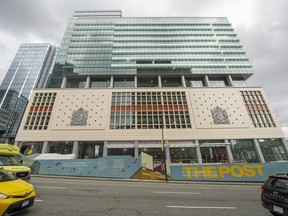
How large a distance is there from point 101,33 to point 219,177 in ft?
202

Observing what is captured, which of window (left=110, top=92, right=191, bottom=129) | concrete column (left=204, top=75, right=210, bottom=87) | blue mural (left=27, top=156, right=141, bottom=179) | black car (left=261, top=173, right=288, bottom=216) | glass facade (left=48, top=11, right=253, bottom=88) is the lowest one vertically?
black car (left=261, top=173, right=288, bottom=216)

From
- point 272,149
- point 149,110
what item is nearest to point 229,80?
point 272,149

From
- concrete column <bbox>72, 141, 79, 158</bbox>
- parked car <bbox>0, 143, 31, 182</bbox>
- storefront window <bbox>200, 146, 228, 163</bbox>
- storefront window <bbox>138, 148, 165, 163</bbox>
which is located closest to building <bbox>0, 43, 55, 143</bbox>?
concrete column <bbox>72, 141, 79, 158</bbox>

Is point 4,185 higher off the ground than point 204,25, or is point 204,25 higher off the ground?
point 204,25

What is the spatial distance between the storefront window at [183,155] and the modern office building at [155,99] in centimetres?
24

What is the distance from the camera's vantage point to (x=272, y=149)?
36594 millimetres

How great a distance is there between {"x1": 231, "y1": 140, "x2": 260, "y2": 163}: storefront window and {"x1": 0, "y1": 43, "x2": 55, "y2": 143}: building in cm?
12961

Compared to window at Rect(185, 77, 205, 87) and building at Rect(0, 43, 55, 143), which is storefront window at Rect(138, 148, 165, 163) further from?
building at Rect(0, 43, 55, 143)

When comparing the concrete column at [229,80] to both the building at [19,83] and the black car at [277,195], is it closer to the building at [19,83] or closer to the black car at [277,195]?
the black car at [277,195]

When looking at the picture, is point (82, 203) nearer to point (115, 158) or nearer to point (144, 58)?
point (115, 158)

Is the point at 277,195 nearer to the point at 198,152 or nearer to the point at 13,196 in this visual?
the point at 13,196

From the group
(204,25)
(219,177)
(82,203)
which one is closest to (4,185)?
(82,203)

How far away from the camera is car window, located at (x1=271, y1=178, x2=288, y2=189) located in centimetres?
597

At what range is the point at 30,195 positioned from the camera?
5.53 m
